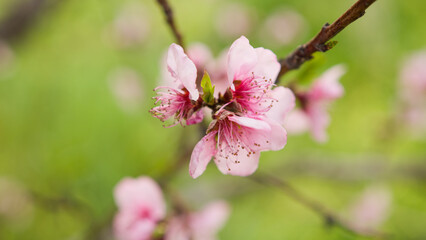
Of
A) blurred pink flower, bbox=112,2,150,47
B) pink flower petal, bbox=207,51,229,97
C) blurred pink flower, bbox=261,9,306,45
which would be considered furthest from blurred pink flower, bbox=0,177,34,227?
blurred pink flower, bbox=261,9,306,45

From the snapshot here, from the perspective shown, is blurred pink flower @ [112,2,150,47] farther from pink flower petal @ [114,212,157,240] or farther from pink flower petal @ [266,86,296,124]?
pink flower petal @ [266,86,296,124]

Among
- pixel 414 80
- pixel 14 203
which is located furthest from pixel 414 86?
pixel 14 203

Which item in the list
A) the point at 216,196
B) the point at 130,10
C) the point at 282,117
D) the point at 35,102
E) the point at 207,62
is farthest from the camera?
the point at 130,10

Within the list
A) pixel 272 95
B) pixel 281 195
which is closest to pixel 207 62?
pixel 272 95

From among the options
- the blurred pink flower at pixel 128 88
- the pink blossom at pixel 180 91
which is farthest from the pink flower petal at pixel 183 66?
the blurred pink flower at pixel 128 88

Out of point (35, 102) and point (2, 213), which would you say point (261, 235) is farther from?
point (35, 102)

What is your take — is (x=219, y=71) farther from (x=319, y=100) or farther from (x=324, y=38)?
(x=324, y=38)
